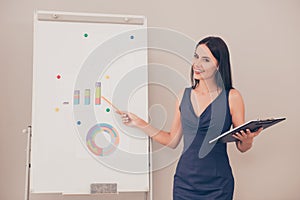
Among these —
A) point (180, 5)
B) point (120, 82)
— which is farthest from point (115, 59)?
point (180, 5)

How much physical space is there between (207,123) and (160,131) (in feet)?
1.06

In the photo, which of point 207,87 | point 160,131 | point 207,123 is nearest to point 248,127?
point 207,123

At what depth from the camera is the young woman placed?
8.27 ft

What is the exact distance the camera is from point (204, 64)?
263 cm

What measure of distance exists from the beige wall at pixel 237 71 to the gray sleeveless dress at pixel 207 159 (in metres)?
0.35

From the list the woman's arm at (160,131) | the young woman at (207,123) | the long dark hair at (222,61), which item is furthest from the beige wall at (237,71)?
the long dark hair at (222,61)

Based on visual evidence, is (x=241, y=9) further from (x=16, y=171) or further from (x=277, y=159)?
(x=16, y=171)

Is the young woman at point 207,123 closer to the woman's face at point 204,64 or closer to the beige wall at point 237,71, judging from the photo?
the woman's face at point 204,64

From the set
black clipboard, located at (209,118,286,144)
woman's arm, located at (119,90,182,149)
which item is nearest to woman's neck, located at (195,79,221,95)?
woman's arm, located at (119,90,182,149)

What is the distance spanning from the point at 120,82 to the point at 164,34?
0.57 metres

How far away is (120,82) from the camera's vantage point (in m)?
2.65

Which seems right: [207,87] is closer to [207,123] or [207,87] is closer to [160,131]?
[207,123]

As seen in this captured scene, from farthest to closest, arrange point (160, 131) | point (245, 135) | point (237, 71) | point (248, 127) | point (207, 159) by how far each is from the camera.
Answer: point (237, 71) < point (160, 131) < point (207, 159) < point (245, 135) < point (248, 127)

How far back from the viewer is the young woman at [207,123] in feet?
8.27
